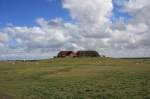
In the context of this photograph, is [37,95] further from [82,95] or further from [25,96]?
[82,95]

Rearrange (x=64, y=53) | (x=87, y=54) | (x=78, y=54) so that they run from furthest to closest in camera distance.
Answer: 1. (x=87, y=54)
2. (x=64, y=53)
3. (x=78, y=54)

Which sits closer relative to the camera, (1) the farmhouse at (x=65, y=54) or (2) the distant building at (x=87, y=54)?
(2) the distant building at (x=87, y=54)

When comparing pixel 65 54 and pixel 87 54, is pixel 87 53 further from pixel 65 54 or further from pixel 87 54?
pixel 65 54

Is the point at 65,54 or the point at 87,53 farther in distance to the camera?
the point at 87,53

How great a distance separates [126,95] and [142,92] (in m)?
1.77

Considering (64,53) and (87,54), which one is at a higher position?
(64,53)

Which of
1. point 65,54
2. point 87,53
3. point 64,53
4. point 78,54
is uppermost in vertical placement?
point 64,53

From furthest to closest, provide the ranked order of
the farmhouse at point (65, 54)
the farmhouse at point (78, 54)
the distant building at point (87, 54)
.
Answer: the farmhouse at point (65, 54)
the distant building at point (87, 54)
the farmhouse at point (78, 54)

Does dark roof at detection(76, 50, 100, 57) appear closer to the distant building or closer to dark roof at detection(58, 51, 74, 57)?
the distant building

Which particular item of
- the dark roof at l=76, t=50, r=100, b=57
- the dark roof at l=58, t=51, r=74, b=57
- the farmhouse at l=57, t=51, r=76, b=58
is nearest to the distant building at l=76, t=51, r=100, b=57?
the dark roof at l=76, t=50, r=100, b=57

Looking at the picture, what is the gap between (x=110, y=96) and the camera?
97.0ft

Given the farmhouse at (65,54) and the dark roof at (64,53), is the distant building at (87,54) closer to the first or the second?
the farmhouse at (65,54)

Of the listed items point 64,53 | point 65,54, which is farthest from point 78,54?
point 64,53

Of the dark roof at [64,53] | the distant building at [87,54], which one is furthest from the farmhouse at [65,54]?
the distant building at [87,54]
